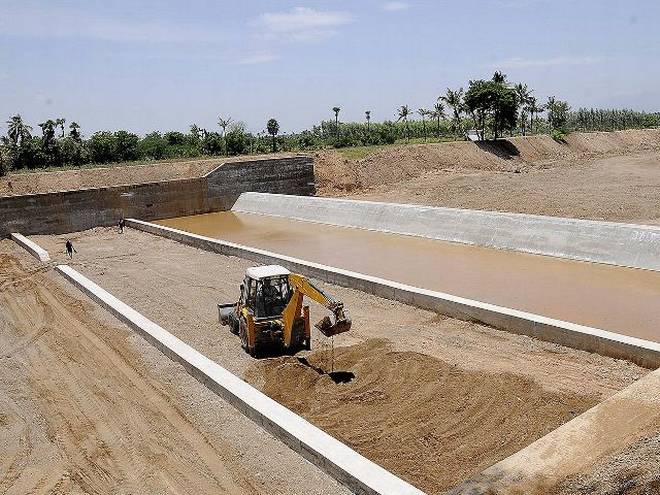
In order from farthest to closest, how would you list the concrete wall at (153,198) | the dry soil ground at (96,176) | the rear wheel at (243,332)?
the dry soil ground at (96,176), the concrete wall at (153,198), the rear wheel at (243,332)

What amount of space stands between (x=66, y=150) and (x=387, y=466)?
46.4m

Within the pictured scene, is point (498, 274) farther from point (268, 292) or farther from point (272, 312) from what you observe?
point (268, 292)

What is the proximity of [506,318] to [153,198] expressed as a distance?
25.7 metres

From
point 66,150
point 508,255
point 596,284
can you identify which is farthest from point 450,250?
point 66,150

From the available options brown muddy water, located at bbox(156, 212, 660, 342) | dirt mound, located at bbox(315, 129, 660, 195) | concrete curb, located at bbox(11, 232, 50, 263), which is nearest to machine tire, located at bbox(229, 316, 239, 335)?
brown muddy water, located at bbox(156, 212, 660, 342)

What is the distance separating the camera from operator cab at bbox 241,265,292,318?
10.5 metres

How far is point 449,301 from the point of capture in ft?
41.1

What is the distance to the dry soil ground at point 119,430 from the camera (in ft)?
22.3

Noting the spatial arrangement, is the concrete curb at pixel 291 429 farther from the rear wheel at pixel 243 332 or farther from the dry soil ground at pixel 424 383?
the rear wheel at pixel 243 332

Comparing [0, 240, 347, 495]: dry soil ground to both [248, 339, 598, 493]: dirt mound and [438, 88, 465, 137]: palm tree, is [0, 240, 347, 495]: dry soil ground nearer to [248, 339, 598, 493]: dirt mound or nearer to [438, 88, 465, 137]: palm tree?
[248, 339, 598, 493]: dirt mound

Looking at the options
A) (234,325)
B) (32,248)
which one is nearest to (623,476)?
(234,325)

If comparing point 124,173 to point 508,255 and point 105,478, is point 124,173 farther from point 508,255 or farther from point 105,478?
point 105,478

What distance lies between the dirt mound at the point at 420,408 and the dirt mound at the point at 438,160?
28660mm

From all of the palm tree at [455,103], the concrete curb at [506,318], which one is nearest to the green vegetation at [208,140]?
the palm tree at [455,103]
